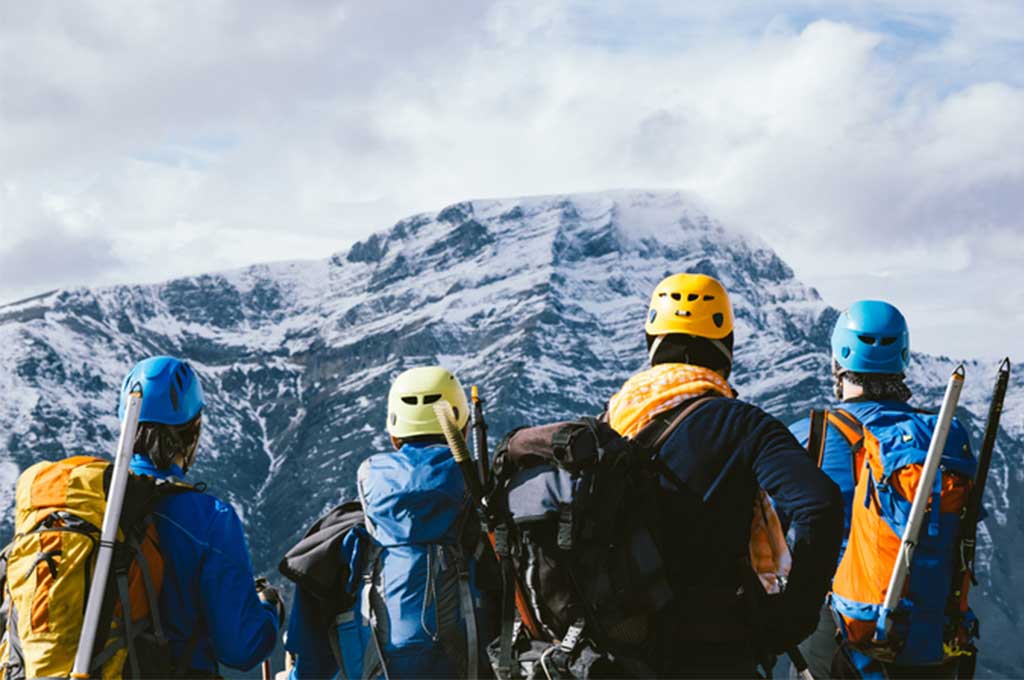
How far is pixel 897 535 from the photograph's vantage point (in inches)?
368

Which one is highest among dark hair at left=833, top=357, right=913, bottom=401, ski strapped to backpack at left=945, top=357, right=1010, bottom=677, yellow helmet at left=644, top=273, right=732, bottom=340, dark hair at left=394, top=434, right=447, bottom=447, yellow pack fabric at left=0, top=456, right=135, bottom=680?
yellow helmet at left=644, top=273, right=732, bottom=340

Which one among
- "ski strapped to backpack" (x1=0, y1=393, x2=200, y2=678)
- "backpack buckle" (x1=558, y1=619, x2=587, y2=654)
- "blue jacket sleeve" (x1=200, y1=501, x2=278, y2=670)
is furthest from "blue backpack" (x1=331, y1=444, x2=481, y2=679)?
"backpack buckle" (x1=558, y1=619, x2=587, y2=654)

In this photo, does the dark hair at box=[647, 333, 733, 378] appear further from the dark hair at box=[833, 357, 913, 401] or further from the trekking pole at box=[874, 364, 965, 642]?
the dark hair at box=[833, 357, 913, 401]

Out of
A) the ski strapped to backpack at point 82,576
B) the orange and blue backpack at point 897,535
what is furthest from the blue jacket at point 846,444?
the ski strapped to backpack at point 82,576

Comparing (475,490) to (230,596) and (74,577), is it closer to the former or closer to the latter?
(230,596)

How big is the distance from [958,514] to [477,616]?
3.67m

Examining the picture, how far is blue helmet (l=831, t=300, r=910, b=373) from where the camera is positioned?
9.66m

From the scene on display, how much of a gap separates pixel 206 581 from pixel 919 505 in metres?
4.99

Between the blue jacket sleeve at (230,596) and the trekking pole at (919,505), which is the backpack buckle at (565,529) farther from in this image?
the trekking pole at (919,505)

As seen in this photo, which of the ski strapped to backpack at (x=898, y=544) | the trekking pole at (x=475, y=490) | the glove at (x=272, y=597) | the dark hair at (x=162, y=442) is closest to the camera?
the trekking pole at (x=475, y=490)

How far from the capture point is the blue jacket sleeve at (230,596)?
7.42 metres

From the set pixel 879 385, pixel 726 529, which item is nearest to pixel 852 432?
pixel 879 385

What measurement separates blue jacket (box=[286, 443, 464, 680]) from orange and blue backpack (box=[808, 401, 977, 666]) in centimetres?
279

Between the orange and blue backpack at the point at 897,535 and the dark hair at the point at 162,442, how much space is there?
459 centimetres
